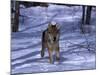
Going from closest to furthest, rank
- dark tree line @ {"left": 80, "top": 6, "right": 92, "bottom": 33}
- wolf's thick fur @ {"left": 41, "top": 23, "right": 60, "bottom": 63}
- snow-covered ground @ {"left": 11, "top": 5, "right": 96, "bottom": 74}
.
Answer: snow-covered ground @ {"left": 11, "top": 5, "right": 96, "bottom": 74} → wolf's thick fur @ {"left": 41, "top": 23, "right": 60, "bottom": 63} → dark tree line @ {"left": 80, "top": 6, "right": 92, "bottom": 33}

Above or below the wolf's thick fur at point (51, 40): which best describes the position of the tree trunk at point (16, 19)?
above

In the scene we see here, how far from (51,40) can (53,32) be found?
0.20m

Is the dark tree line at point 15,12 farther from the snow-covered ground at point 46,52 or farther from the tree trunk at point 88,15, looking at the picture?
the tree trunk at point 88,15

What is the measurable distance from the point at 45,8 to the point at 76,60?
1.50 m

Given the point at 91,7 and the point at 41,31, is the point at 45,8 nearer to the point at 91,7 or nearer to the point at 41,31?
the point at 41,31

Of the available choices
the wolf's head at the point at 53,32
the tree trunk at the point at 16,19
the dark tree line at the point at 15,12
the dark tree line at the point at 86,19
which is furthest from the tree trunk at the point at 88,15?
the tree trunk at the point at 16,19

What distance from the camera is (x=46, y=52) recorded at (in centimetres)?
776

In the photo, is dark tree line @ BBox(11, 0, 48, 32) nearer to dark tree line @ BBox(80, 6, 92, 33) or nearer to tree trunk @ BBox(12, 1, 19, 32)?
tree trunk @ BBox(12, 1, 19, 32)

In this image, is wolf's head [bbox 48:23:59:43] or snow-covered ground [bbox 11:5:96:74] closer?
snow-covered ground [bbox 11:5:96:74]

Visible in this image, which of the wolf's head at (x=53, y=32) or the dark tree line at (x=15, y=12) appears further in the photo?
the wolf's head at (x=53, y=32)

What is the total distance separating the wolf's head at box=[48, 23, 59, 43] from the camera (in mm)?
7781

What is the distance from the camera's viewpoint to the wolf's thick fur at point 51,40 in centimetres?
774

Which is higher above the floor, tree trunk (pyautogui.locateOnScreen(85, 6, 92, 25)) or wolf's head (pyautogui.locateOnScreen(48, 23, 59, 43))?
tree trunk (pyautogui.locateOnScreen(85, 6, 92, 25))

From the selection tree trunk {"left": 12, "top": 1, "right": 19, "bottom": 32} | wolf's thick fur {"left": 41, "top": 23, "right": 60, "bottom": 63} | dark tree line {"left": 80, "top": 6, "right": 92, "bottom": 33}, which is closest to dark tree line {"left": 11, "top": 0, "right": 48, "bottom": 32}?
tree trunk {"left": 12, "top": 1, "right": 19, "bottom": 32}
